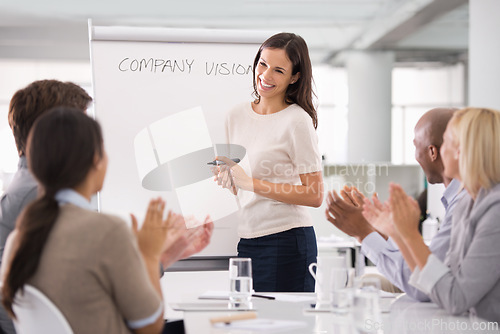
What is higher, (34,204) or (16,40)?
(16,40)

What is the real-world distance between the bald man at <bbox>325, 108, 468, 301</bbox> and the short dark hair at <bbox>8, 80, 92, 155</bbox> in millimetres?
867

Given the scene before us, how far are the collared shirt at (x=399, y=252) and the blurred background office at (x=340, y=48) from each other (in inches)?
166

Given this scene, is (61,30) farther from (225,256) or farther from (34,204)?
(34,204)

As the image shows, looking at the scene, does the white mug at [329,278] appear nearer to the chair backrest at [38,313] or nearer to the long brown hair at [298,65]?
the chair backrest at [38,313]

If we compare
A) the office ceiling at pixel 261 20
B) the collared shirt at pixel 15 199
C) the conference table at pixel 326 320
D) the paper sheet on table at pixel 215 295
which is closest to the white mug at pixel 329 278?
the conference table at pixel 326 320

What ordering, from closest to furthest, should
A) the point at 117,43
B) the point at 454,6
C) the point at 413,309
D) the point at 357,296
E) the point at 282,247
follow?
the point at 357,296, the point at 413,309, the point at 282,247, the point at 117,43, the point at 454,6

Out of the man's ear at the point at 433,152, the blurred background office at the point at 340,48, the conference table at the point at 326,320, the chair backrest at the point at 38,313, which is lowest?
the conference table at the point at 326,320

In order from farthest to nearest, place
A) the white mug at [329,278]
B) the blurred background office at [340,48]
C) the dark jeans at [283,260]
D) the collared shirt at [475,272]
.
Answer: the blurred background office at [340,48], the dark jeans at [283,260], the white mug at [329,278], the collared shirt at [475,272]

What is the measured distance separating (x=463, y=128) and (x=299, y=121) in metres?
0.85

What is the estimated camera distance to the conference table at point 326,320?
1381mm

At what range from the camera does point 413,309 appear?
65.4 inches

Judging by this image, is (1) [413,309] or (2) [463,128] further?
(1) [413,309]

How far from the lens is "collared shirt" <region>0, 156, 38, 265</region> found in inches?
64.9

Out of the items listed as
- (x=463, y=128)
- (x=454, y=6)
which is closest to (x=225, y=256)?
(x=463, y=128)
